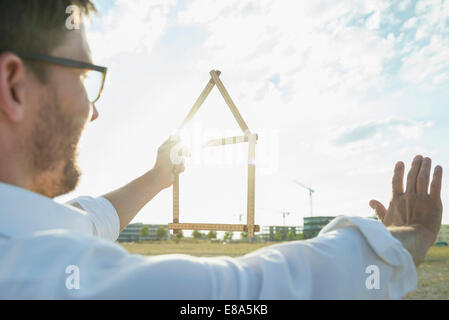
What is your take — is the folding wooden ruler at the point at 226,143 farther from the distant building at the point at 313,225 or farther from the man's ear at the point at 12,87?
the distant building at the point at 313,225

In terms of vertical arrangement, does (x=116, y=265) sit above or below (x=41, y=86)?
below

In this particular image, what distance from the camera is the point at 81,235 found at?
89cm

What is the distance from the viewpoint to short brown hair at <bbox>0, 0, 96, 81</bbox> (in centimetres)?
113

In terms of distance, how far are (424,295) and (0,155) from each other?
49.7ft

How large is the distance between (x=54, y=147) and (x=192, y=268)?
679 mm

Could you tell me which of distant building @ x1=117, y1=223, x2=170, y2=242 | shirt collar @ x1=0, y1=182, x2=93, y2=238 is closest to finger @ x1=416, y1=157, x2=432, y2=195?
shirt collar @ x1=0, y1=182, x2=93, y2=238

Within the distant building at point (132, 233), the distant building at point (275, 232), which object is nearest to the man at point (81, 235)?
the distant building at point (275, 232)

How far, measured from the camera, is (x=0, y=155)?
1.10 metres

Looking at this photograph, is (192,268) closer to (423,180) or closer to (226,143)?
(423,180)

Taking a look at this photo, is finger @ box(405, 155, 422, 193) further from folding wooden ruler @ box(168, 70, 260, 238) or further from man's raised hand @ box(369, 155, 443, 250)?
folding wooden ruler @ box(168, 70, 260, 238)

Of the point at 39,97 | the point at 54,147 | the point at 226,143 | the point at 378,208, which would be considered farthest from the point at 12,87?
the point at 226,143

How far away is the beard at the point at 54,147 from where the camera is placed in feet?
3.84
